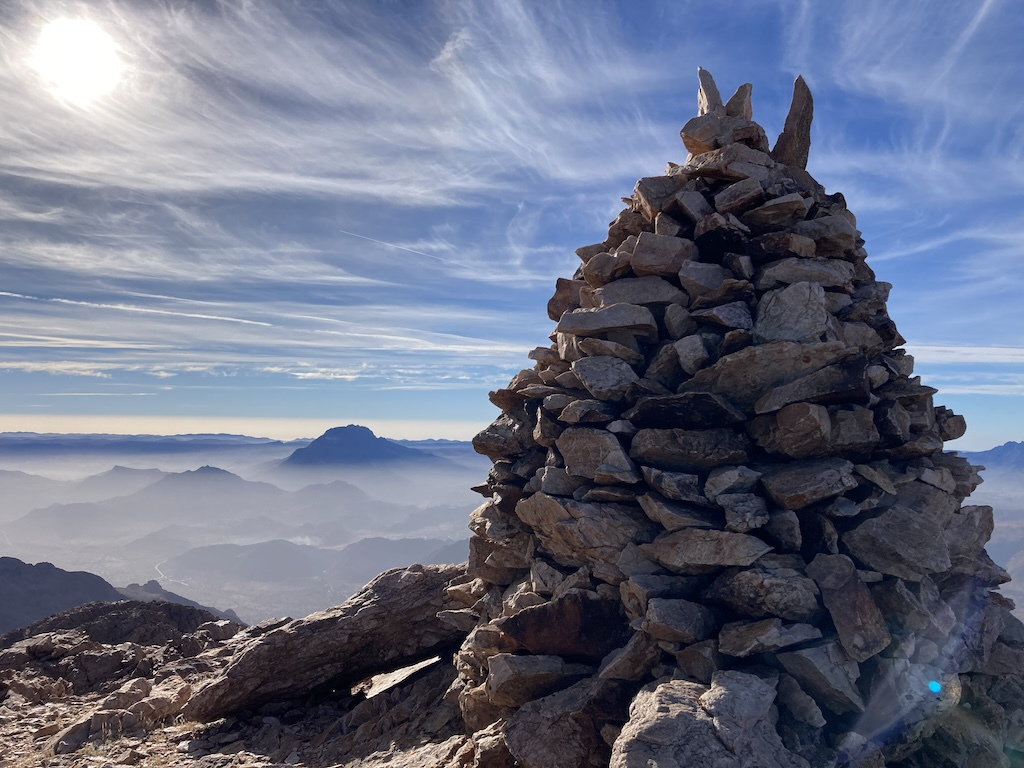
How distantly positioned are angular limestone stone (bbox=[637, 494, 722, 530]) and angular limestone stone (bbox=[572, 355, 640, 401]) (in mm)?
2409

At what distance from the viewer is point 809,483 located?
12539 mm

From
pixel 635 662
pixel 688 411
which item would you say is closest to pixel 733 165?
pixel 688 411

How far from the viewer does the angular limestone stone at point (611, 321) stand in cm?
1487

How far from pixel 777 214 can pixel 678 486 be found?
6.88 metres

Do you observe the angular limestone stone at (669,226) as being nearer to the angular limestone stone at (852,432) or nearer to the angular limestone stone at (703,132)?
the angular limestone stone at (703,132)

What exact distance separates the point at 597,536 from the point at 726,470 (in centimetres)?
285

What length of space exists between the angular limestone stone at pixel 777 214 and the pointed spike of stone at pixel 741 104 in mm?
3856

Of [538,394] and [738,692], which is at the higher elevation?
[538,394]

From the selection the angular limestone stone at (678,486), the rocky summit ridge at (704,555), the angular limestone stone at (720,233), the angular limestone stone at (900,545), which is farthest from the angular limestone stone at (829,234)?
the angular limestone stone at (678,486)

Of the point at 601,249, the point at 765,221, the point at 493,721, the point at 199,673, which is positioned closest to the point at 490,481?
the point at 493,721

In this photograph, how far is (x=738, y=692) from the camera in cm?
1034

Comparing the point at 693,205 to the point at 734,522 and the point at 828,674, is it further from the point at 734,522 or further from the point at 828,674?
the point at 828,674

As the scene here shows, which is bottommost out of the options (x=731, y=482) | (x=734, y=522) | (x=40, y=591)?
(x=40, y=591)

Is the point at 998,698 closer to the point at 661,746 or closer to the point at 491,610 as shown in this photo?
the point at 661,746
